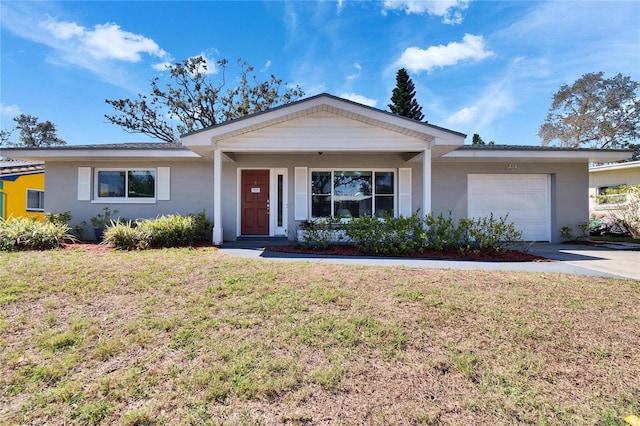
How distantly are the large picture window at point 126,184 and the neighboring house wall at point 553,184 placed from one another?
9739mm

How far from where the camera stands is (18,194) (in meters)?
12.4

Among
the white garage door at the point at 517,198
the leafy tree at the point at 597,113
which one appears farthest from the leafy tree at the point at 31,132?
the leafy tree at the point at 597,113

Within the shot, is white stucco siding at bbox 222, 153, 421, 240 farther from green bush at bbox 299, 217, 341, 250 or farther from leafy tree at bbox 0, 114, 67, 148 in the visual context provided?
leafy tree at bbox 0, 114, 67, 148

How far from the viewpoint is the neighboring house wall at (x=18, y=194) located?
11.7m

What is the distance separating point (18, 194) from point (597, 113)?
143 ft

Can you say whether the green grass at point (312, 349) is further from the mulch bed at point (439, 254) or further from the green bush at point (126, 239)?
the green bush at point (126, 239)

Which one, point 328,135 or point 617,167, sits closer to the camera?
point 328,135

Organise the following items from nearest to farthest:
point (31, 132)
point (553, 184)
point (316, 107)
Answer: point (316, 107) < point (553, 184) < point (31, 132)

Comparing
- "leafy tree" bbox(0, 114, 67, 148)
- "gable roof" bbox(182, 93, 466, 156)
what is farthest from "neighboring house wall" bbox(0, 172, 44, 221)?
"leafy tree" bbox(0, 114, 67, 148)

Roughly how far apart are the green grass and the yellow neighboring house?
10352 millimetres

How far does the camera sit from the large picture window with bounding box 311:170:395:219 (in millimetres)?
10219

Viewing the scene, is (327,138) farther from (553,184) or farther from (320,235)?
(553,184)

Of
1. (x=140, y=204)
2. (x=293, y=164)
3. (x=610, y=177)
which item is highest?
(x=610, y=177)

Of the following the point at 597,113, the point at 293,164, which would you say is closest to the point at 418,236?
the point at 293,164
